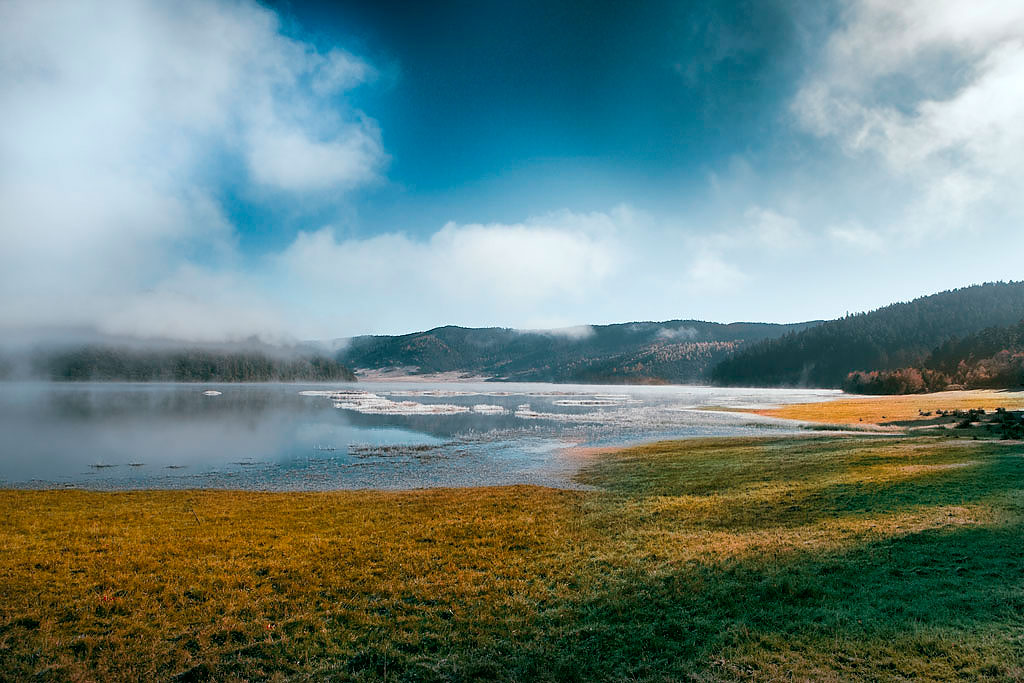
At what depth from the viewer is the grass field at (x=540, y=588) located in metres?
7.99

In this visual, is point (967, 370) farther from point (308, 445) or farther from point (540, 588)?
point (540, 588)

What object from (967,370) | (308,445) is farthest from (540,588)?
(967,370)

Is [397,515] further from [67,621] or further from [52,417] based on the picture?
[52,417]

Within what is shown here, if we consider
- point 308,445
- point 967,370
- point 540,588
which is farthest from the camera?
point 967,370

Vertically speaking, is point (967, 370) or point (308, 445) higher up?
point (308, 445)

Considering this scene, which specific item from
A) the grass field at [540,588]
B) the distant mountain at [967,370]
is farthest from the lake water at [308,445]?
the distant mountain at [967,370]

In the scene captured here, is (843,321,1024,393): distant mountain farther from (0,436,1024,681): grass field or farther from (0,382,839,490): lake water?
(0,436,1024,681): grass field

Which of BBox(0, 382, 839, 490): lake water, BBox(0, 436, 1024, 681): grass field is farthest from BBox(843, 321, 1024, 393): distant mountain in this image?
BBox(0, 436, 1024, 681): grass field

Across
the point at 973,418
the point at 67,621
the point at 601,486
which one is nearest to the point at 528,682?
the point at 67,621

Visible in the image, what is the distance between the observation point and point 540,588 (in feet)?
36.2

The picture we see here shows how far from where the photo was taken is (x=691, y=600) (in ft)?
33.1

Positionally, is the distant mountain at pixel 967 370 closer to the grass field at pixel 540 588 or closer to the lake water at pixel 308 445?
the lake water at pixel 308 445

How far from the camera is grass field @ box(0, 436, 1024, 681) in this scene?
7988 millimetres

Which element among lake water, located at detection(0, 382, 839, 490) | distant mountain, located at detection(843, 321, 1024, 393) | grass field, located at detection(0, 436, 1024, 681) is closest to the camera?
grass field, located at detection(0, 436, 1024, 681)
